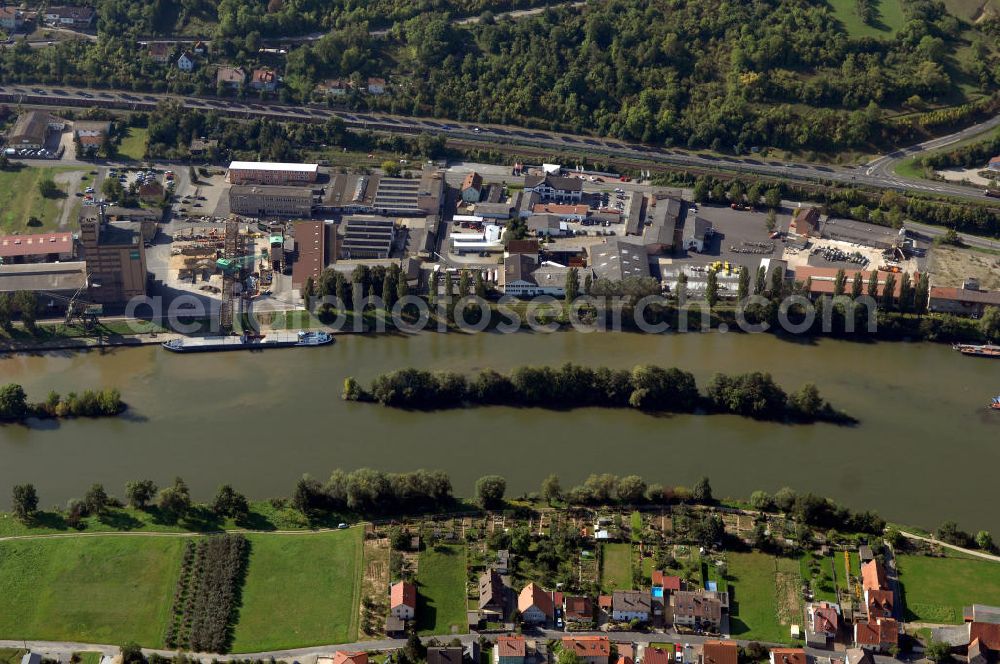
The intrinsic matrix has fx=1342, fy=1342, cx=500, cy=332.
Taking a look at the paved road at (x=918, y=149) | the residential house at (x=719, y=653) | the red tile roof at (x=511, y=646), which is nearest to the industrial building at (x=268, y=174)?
the paved road at (x=918, y=149)

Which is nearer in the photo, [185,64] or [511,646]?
[511,646]

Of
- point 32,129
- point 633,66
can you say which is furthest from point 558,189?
point 32,129

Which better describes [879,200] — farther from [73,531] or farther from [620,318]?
[73,531]

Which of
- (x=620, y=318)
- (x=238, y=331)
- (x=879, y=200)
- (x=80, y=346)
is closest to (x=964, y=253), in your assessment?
(x=879, y=200)

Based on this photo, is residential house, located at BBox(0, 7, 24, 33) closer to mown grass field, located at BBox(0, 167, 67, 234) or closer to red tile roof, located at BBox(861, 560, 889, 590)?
mown grass field, located at BBox(0, 167, 67, 234)

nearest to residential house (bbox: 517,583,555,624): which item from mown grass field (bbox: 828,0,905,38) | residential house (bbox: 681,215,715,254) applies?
residential house (bbox: 681,215,715,254)

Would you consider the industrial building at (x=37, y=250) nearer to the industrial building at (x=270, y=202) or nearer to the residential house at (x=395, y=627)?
the industrial building at (x=270, y=202)

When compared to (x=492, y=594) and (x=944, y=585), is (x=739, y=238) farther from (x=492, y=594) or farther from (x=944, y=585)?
(x=492, y=594)
